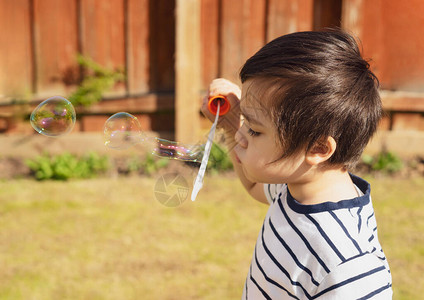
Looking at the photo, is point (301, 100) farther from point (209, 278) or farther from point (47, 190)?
point (47, 190)

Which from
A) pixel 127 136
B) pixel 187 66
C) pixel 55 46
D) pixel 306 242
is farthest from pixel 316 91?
pixel 55 46

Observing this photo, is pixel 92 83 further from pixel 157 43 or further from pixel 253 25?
pixel 253 25

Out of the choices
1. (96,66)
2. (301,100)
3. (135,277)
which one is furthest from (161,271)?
(96,66)

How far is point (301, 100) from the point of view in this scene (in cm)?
125

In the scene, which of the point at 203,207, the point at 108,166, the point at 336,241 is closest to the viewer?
the point at 336,241

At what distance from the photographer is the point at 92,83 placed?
4609 mm

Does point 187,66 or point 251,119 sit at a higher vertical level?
point 251,119

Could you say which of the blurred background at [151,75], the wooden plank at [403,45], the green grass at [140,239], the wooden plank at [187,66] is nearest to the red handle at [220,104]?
the green grass at [140,239]

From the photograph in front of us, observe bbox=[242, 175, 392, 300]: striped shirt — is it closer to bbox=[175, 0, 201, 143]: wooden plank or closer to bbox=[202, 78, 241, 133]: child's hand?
bbox=[202, 78, 241, 133]: child's hand

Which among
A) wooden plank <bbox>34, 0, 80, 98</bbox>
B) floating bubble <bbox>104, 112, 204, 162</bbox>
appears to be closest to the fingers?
floating bubble <bbox>104, 112, 204, 162</bbox>

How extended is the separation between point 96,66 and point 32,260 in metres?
2.19

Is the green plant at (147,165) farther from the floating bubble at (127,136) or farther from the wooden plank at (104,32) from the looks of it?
the floating bubble at (127,136)

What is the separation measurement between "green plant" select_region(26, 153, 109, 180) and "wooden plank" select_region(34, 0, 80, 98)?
2.18 ft

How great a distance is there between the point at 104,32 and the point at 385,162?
286cm
